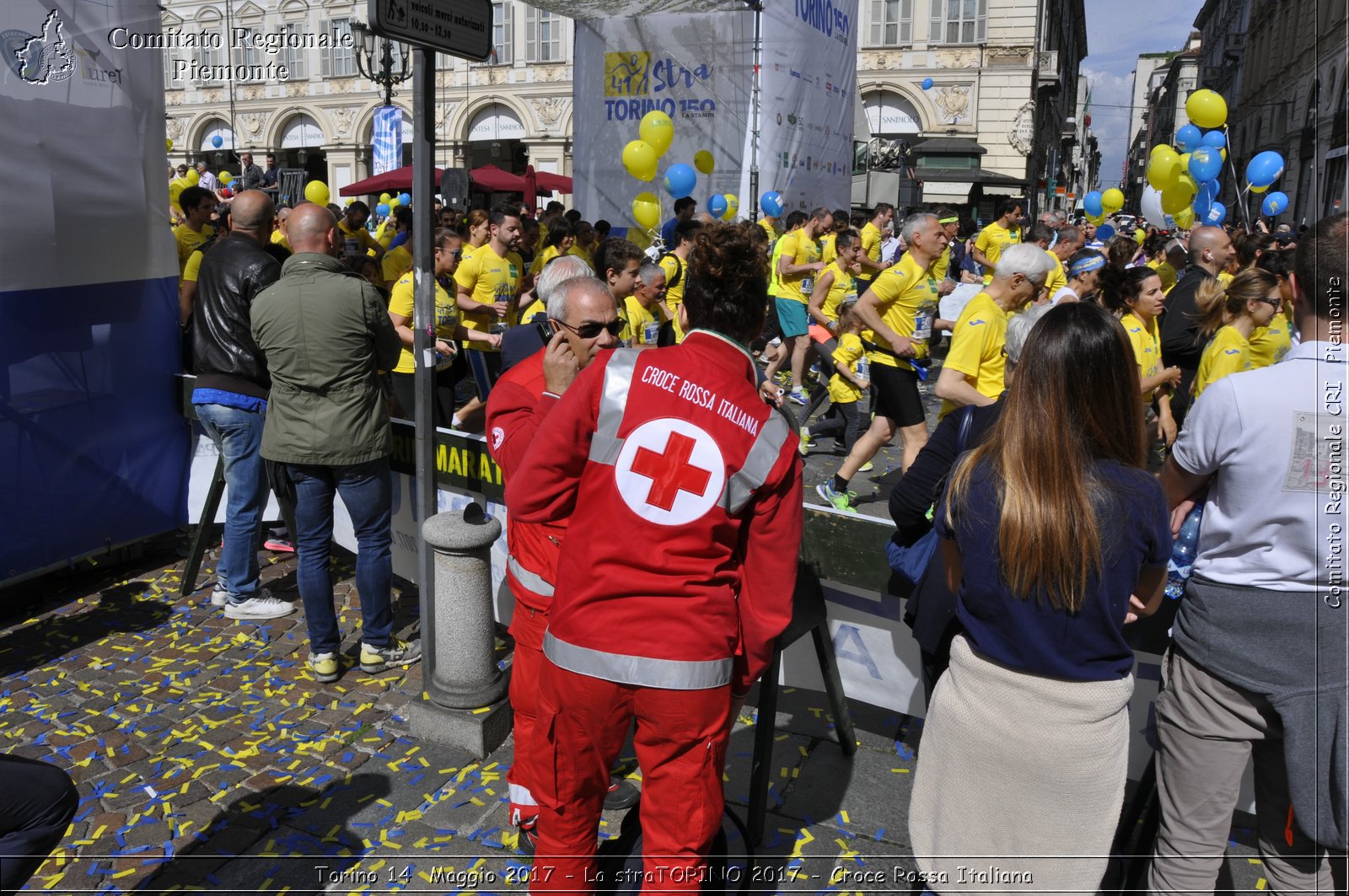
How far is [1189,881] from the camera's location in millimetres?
2416

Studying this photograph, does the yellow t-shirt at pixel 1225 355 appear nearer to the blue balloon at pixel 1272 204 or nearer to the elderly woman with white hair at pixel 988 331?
the elderly woman with white hair at pixel 988 331

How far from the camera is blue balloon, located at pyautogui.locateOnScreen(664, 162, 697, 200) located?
38.3 ft

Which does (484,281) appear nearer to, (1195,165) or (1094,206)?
(1195,165)

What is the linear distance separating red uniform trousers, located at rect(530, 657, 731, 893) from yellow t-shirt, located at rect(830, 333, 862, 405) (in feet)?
18.4

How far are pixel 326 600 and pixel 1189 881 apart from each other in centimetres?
346

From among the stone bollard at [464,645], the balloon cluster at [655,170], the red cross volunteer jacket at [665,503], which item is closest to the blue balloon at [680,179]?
A: the balloon cluster at [655,170]

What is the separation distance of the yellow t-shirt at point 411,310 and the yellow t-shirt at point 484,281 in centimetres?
19

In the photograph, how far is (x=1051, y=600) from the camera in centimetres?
208

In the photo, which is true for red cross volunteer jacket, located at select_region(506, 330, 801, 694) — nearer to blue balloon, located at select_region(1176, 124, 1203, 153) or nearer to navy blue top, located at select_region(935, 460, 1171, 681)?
navy blue top, located at select_region(935, 460, 1171, 681)

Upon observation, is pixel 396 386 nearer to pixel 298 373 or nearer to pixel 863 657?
pixel 298 373

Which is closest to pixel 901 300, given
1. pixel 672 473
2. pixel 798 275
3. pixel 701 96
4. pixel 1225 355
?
pixel 1225 355

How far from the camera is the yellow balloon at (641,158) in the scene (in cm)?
1126

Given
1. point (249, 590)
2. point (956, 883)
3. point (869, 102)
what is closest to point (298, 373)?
point (249, 590)

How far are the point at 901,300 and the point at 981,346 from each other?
1.61 m
